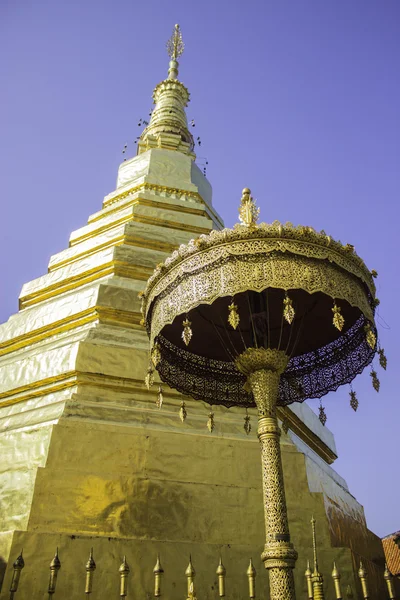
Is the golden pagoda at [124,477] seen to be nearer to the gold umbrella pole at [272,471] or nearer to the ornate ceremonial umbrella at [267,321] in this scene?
the gold umbrella pole at [272,471]

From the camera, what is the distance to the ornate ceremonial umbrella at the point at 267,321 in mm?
4965

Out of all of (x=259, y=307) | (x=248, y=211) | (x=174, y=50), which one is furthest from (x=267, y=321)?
(x=174, y=50)

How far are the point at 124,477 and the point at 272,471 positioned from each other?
6.88 ft

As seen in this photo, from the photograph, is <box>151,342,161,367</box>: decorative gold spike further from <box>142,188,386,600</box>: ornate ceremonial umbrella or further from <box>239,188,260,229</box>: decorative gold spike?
<box>239,188,260,229</box>: decorative gold spike

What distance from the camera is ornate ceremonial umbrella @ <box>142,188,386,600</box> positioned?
16.3ft

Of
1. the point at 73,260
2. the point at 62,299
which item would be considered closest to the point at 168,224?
the point at 73,260

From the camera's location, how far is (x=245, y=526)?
629 centimetres

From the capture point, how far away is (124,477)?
629cm

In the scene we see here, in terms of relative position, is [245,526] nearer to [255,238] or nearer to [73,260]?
[255,238]

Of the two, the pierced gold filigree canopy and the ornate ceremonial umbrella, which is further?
the pierced gold filigree canopy

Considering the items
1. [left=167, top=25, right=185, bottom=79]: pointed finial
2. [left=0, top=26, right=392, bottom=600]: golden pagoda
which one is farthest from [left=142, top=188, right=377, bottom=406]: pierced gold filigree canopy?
[left=167, top=25, right=185, bottom=79]: pointed finial

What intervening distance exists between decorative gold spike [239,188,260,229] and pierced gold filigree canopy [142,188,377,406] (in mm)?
12

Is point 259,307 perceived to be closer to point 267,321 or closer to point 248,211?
point 267,321

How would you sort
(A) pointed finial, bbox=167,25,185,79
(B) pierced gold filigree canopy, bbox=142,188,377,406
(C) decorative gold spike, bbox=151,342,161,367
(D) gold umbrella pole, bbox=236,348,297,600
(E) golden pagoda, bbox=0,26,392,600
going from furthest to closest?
1. (A) pointed finial, bbox=167,25,185,79
2. (C) decorative gold spike, bbox=151,342,161,367
3. (E) golden pagoda, bbox=0,26,392,600
4. (B) pierced gold filigree canopy, bbox=142,188,377,406
5. (D) gold umbrella pole, bbox=236,348,297,600
